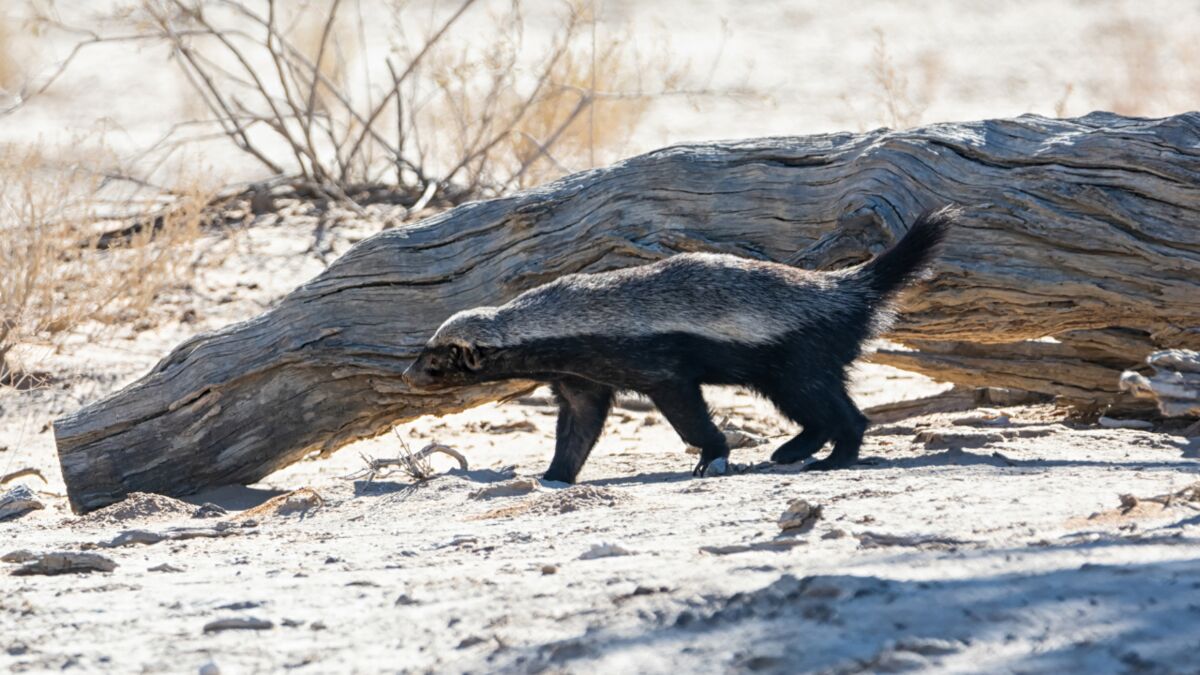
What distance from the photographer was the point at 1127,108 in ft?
53.6

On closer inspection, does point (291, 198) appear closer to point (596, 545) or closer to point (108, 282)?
point (108, 282)

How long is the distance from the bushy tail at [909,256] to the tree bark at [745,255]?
0.35 metres

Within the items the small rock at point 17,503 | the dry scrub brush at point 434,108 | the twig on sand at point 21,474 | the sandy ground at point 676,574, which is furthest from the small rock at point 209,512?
the dry scrub brush at point 434,108

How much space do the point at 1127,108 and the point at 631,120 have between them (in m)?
6.79

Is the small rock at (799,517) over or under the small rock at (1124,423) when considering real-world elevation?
over

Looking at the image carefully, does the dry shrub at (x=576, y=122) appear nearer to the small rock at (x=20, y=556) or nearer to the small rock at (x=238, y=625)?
the small rock at (x=20, y=556)

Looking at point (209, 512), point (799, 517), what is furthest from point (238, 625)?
point (209, 512)

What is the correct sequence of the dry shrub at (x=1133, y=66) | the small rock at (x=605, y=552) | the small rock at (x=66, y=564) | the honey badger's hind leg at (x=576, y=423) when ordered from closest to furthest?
the small rock at (x=605, y=552) → the small rock at (x=66, y=564) → the honey badger's hind leg at (x=576, y=423) → the dry shrub at (x=1133, y=66)

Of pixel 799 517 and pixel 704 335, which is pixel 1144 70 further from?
pixel 799 517

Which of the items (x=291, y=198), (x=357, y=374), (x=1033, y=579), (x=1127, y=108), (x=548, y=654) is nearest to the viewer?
(x=548, y=654)

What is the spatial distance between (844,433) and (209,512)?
280cm

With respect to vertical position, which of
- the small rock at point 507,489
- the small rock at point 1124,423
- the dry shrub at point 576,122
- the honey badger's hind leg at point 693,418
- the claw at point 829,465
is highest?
the dry shrub at point 576,122

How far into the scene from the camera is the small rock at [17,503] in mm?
6355

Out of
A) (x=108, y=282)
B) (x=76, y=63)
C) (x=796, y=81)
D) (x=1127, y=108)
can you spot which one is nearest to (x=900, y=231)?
(x=108, y=282)
